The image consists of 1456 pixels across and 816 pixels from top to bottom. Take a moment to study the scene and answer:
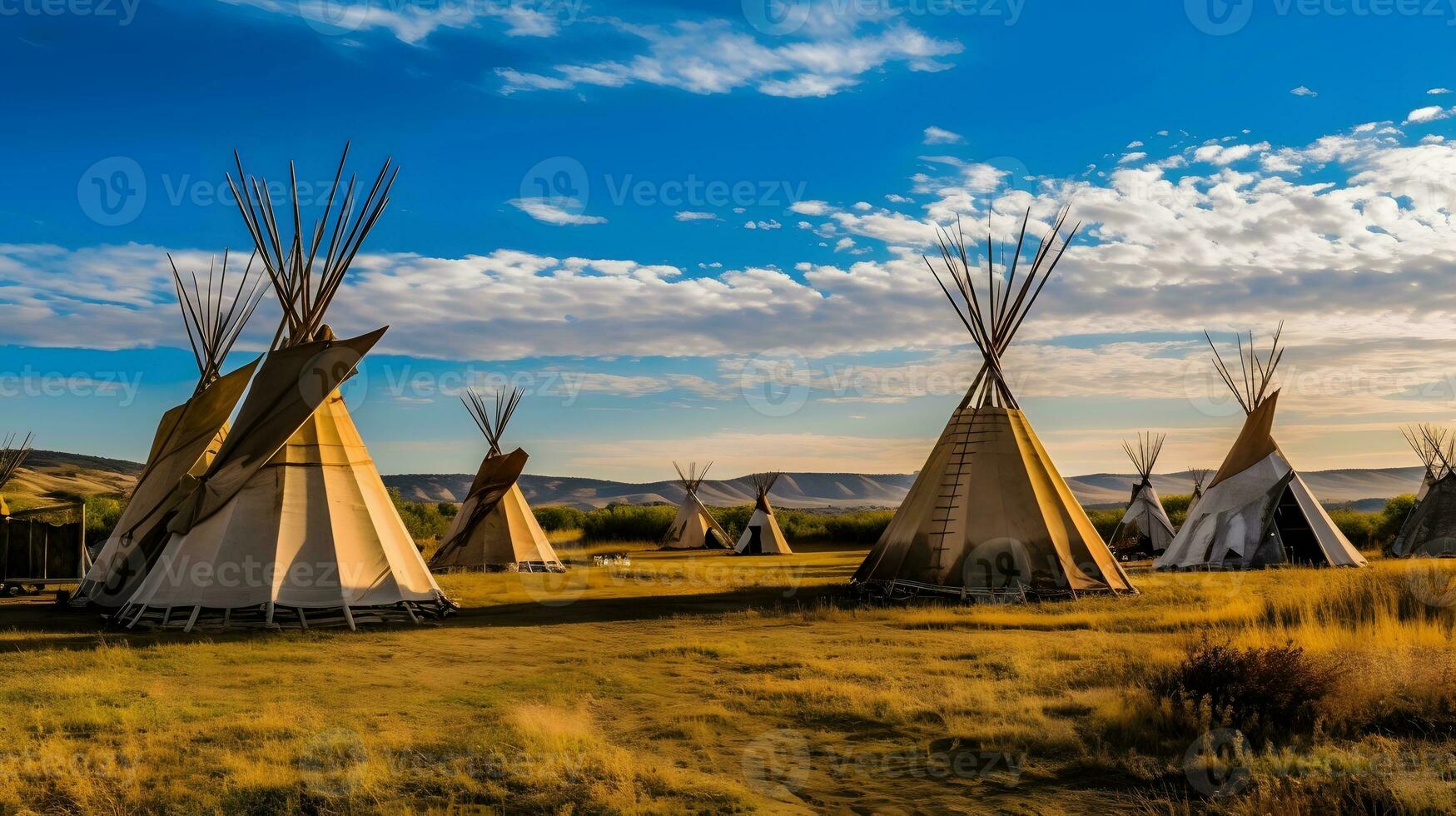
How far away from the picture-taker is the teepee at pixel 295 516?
10.4 m

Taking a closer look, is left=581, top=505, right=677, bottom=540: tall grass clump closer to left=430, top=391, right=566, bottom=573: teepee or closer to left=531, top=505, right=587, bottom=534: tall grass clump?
left=531, top=505, right=587, bottom=534: tall grass clump

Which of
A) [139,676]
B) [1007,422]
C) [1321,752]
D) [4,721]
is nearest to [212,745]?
[4,721]

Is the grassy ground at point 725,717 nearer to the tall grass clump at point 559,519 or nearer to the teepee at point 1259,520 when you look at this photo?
the teepee at point 1259,520

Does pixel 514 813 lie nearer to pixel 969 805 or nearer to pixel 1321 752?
pixel 969 805

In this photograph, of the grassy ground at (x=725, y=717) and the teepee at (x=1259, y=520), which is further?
the teepee at (x=1259, y=520)

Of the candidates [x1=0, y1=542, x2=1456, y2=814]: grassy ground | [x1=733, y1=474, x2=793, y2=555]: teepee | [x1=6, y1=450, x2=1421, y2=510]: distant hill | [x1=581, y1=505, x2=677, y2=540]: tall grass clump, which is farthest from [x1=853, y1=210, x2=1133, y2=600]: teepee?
[x1=6, y1=450, x2=1421, y2=510]: distant hill

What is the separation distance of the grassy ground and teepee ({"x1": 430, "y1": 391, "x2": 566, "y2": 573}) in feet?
27.4

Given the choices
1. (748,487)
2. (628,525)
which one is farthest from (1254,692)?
(748,487)

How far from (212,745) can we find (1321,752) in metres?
6.36

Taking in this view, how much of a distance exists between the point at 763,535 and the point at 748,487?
99539 millimetres

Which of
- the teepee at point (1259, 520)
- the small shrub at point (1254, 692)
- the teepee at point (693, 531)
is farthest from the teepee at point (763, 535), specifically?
the small shrub at point (1254, 692)

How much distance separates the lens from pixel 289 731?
5707 mm

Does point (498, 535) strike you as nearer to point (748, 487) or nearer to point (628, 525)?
point (628, 525)

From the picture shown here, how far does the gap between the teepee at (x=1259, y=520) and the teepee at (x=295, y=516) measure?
47.3 feet
